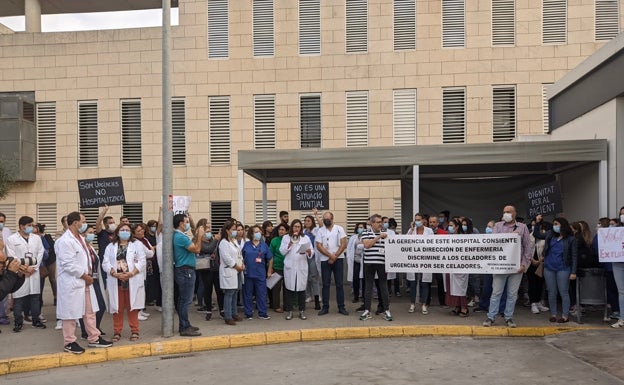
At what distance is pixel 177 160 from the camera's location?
23453 mm

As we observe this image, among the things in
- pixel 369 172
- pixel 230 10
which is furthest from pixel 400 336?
pixel 230 10

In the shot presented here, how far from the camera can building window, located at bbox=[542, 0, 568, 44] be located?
870 inches

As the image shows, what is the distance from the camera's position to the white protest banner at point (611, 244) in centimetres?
994

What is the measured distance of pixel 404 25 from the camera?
22703 mm

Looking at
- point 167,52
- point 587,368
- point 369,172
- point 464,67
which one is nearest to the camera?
point 587,368

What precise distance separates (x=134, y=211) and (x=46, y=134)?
489 centimetres

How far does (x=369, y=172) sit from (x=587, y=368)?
30.0 feet

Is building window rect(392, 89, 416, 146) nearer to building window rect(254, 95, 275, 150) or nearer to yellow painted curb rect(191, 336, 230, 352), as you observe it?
building window rect(254, 95, 275, 150)

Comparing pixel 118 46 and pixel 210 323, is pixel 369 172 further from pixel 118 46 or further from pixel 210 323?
pixel 118 46

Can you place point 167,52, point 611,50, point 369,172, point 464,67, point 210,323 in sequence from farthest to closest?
point 464,67 < point 369,172 < point 611,50 < point 210,323 < point 167,52

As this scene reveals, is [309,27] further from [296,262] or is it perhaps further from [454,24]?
[296,262]

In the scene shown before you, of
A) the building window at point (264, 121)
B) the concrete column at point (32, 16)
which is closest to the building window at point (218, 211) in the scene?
the building window at point (264, 121)

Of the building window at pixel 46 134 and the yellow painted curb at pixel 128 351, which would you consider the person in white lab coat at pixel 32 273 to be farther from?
the building window at pixel 46 134

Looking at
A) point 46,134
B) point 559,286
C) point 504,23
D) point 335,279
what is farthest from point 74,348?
point 504,23
